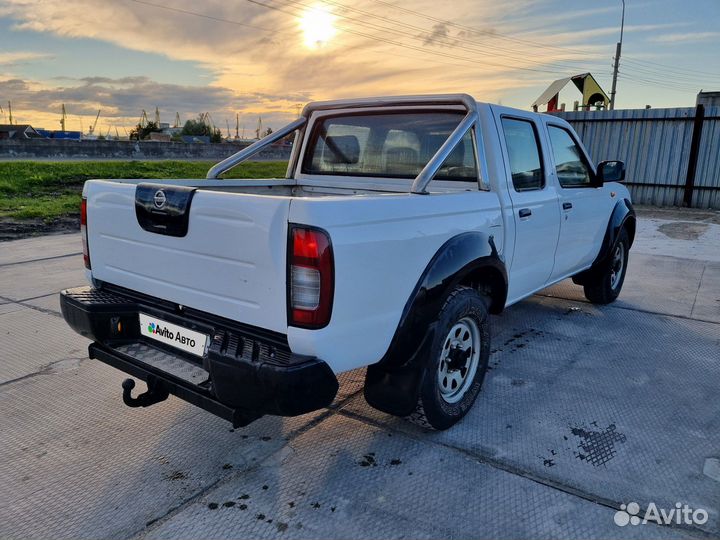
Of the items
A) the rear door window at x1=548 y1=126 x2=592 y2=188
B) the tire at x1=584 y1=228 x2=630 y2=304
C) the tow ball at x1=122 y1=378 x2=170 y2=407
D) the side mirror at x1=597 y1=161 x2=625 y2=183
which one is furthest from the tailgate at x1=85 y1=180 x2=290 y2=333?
the tire at x1=584 y1=228 x2=630 y2=304

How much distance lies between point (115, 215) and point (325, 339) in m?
1.42

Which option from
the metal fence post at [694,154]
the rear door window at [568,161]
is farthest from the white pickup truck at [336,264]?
the metal fence post at [694,154]

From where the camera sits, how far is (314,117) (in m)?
4.23

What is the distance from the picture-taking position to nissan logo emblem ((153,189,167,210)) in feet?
8.25

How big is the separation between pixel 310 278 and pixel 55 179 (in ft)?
49.7

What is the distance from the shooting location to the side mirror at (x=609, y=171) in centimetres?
475

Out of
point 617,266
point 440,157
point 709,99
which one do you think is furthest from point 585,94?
point 440,157

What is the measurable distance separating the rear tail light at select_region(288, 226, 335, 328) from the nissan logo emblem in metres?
0.78

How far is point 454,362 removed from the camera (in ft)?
10.0

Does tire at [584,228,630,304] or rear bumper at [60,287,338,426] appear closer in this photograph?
rear bumper at [60,287,338,426]

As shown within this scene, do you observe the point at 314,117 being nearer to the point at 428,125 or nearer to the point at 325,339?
the point at 428,125

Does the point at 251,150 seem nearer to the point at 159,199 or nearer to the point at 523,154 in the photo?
the point at 159,199

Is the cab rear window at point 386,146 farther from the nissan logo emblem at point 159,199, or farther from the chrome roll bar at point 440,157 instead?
the nissan logo emblem at point 159,199

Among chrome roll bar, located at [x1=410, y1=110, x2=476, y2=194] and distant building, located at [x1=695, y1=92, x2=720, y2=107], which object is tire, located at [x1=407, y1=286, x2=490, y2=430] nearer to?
chrome roll bar, located at [x1=410, y1=110, x2=476, y2=194]
